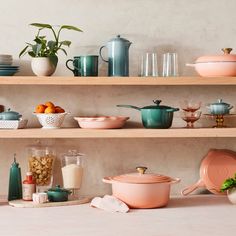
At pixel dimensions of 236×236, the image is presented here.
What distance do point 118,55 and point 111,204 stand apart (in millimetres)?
781

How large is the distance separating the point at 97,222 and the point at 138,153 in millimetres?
760

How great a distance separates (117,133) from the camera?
3.05 meters

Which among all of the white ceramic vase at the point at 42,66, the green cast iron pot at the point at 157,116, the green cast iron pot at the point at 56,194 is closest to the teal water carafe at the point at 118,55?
the green cast iron pot at the point at 157,116

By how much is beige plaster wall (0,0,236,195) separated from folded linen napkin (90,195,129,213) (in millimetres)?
359

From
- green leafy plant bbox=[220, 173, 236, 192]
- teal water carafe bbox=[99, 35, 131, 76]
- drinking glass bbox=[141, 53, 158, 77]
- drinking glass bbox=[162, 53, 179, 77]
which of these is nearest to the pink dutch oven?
drinking glass bbox=[162, 53, 179, 77]

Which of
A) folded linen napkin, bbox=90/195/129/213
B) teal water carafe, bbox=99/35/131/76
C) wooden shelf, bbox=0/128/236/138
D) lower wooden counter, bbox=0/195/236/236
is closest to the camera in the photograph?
lower wooden counter, bbox=0/195/236/236

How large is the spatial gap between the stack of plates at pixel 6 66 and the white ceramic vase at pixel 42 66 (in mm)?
112

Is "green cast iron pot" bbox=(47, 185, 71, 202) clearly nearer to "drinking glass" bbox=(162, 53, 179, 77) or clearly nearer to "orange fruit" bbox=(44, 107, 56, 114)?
"orange fruit" bbox=(44, 107, 56, 114)

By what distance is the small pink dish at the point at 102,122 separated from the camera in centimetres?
306

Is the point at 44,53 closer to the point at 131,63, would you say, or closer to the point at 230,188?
the point at 131,63

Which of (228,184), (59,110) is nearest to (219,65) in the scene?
(228,184)

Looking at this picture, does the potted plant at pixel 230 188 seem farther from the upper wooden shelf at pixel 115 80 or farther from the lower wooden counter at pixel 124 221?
the upper wooden shelf at pixel 115 80

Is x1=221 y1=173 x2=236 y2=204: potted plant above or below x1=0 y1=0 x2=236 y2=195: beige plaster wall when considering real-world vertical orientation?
below

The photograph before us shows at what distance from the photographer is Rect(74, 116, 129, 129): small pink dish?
3.06 meters
